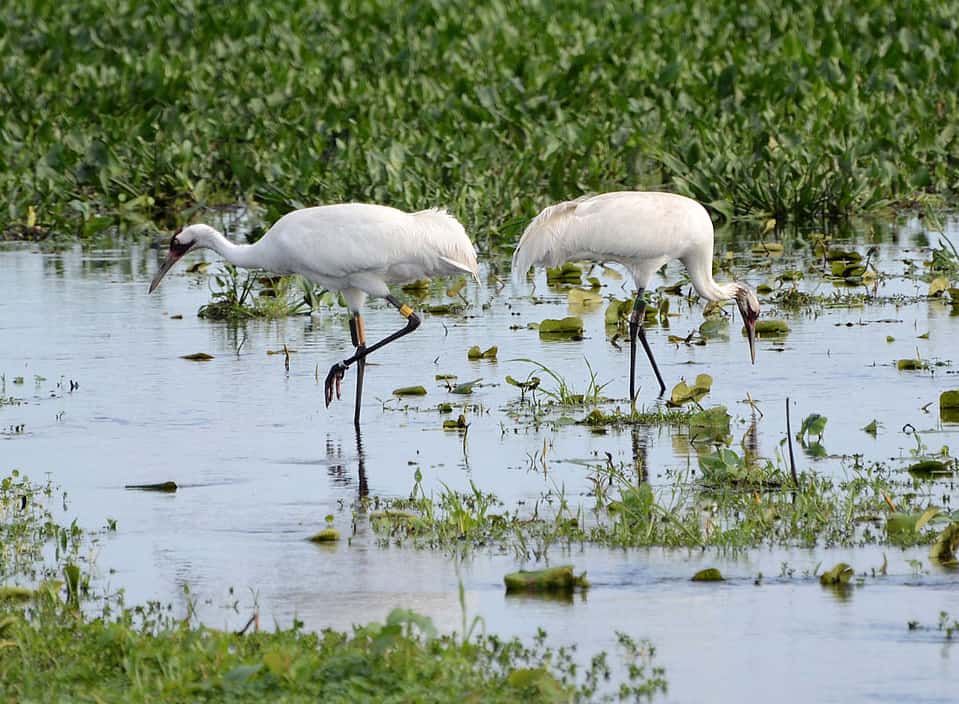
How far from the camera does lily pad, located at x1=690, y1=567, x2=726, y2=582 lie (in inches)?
270

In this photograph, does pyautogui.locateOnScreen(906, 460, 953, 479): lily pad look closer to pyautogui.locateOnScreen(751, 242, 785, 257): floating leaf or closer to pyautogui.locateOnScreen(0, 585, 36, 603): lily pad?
pyautogui.locateOnScreen(0, 585, 36, 603): lily pad

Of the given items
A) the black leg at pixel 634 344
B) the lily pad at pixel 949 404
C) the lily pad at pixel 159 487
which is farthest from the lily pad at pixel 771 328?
the lily pad at pixel 159 487

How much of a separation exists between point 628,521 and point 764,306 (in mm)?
5968

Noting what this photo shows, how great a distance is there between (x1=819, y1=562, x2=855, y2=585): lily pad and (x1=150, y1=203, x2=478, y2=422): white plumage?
13.4 ft

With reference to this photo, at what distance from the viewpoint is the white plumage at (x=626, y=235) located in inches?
452

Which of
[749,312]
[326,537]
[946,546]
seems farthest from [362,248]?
[946,546]

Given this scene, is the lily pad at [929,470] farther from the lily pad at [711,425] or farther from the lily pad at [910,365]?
the lily pad at [910,365]

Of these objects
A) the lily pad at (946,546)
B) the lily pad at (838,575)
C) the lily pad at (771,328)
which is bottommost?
the lily pad at (838,575)

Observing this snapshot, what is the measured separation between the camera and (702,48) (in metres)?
23.5

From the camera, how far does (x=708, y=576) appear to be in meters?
6.86

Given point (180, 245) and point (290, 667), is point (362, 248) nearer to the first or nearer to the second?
point (180, 245)

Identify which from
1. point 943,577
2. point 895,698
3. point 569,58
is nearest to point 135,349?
point 943,577

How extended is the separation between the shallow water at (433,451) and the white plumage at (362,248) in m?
0.59

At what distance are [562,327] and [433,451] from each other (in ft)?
10.0
